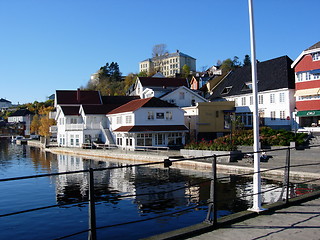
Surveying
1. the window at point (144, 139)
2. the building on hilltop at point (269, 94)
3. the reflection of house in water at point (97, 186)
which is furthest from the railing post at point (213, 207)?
the window at point (144, 139)

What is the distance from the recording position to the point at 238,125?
44906 millimetres

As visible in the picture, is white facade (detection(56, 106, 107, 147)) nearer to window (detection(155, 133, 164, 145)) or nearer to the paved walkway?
window (detection(155, 133, 164, 145))

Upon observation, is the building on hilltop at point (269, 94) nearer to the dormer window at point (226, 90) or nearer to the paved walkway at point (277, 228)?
the dormer window at point (226, 90)

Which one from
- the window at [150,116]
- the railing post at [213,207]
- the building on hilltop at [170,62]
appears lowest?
the railing post at [213,207]

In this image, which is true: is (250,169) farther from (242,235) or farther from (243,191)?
(242,235)

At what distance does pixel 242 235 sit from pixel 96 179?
22279 mm

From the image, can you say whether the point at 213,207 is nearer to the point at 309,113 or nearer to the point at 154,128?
the point at 309,113

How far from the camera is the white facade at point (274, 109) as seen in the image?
46.1 metres

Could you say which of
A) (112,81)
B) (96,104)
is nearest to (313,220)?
(96,104)

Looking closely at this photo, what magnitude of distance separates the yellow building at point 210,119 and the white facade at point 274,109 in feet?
8.16

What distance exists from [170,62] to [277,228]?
475 ft

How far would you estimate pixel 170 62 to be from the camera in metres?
148

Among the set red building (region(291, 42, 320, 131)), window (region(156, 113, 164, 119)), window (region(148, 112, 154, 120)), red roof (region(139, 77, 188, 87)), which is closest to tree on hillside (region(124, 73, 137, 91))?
red roof (region(139, 77, 188, 87))

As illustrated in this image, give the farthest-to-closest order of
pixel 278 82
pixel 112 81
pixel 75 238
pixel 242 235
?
pixel 112 81
pixel 278 82
pixel 75 238
pixel 242 235
